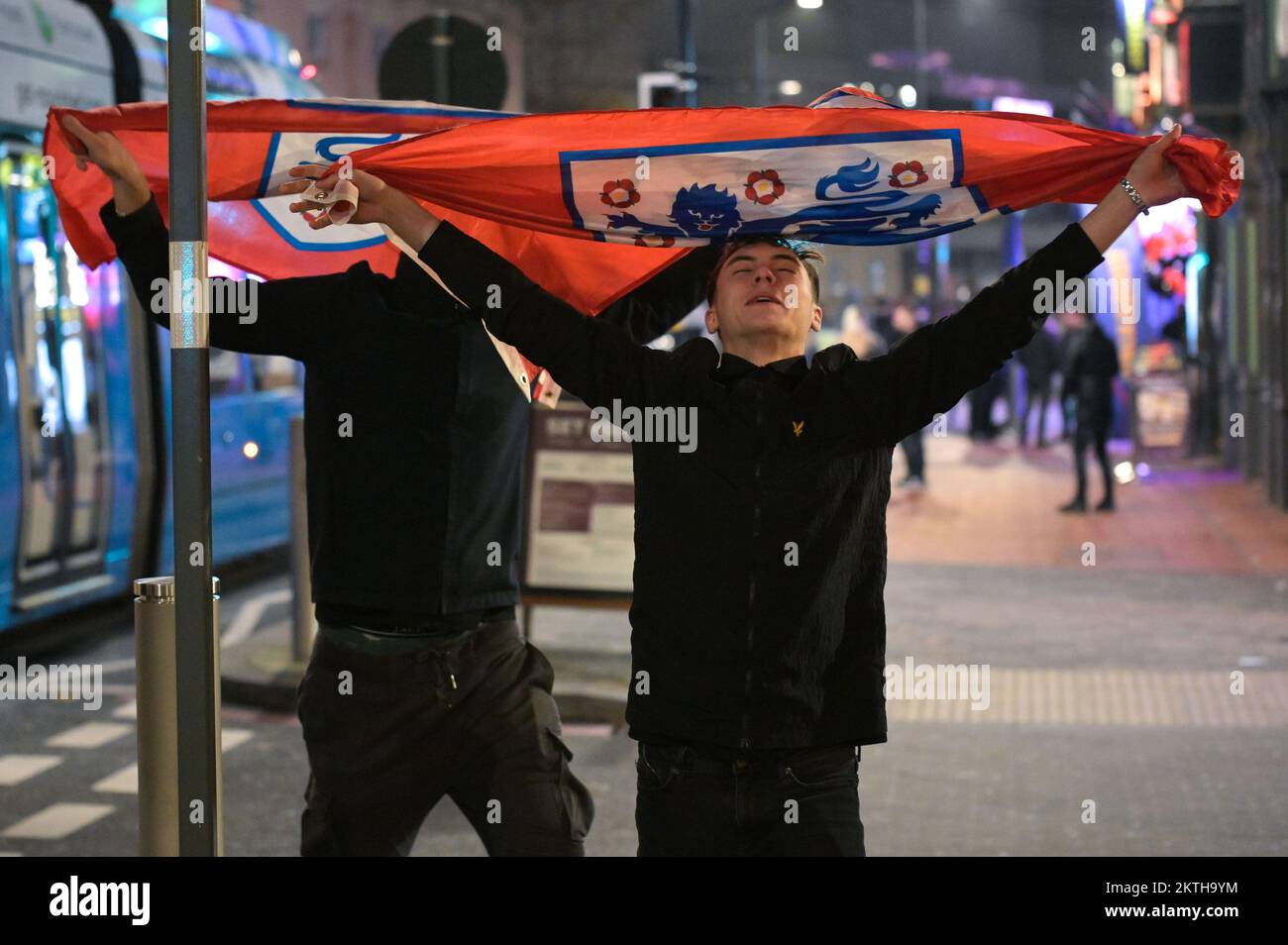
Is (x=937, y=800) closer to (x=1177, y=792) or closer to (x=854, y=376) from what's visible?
(x=1177, y=792)

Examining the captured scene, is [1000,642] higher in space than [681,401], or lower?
lower

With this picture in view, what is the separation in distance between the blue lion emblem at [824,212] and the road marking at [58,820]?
408cm

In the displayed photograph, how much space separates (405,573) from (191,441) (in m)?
0.98

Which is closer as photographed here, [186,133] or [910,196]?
[186,133]

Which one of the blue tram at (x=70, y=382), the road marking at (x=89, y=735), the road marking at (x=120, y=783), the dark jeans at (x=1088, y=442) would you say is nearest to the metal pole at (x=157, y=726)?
the road marking at (x=120, y=783)

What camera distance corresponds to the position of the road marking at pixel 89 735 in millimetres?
8445

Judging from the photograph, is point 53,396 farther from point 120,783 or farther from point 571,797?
point 571,797

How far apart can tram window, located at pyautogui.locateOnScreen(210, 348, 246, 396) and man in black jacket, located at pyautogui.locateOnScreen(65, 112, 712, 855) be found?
9061 mm

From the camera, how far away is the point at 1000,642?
10867 mm

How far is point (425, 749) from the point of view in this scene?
13.6 ft

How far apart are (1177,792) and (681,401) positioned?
472cm

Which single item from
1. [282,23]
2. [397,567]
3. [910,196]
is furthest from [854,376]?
[282,23]

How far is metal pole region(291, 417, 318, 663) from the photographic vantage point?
976 cm

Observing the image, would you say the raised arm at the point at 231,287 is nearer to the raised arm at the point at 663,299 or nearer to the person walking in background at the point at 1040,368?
the raised arm at the point at 663,299
